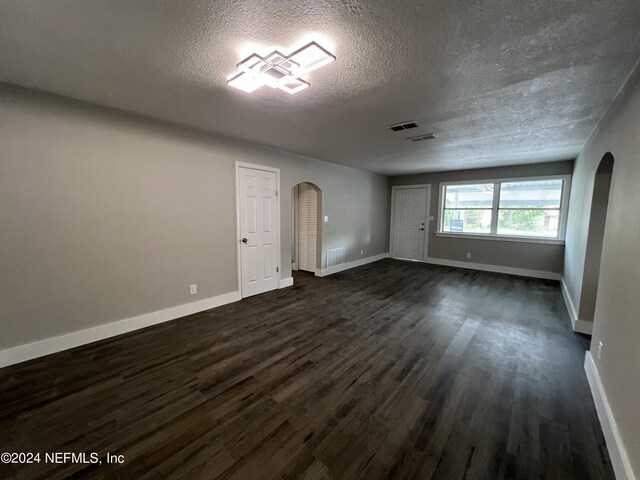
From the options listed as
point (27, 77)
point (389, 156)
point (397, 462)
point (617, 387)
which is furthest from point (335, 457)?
point (389, 156)

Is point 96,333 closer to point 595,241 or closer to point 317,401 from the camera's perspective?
point 317,401

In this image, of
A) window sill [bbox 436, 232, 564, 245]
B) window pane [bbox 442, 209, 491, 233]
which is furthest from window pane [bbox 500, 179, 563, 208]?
window sill [bbox 436, 232, 564, 245]

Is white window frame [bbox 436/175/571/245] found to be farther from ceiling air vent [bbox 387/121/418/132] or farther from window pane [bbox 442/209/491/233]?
ceiling air vent [bbox 387/121/418/132]

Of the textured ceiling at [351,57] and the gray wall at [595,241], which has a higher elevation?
the textured ceiling at [351,57]

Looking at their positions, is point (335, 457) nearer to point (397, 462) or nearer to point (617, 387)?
point (397, 462)

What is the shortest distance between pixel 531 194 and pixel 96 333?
7.90 m

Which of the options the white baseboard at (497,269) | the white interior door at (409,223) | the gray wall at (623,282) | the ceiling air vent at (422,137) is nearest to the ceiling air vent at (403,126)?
the ceiling air vent at (422,137)

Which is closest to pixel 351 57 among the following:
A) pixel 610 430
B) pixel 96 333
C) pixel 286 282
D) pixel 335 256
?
pixel 610 430

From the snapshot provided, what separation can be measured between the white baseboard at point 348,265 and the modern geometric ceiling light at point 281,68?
4.10 metres

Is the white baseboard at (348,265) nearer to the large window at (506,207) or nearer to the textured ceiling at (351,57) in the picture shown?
the large window at (506,207)

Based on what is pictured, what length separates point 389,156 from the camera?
493 centimetres

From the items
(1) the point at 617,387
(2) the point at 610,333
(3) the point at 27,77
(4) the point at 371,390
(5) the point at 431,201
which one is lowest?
(4) the point at 371,390

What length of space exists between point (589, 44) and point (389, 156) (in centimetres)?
336

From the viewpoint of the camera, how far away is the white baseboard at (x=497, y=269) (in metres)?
5.56
